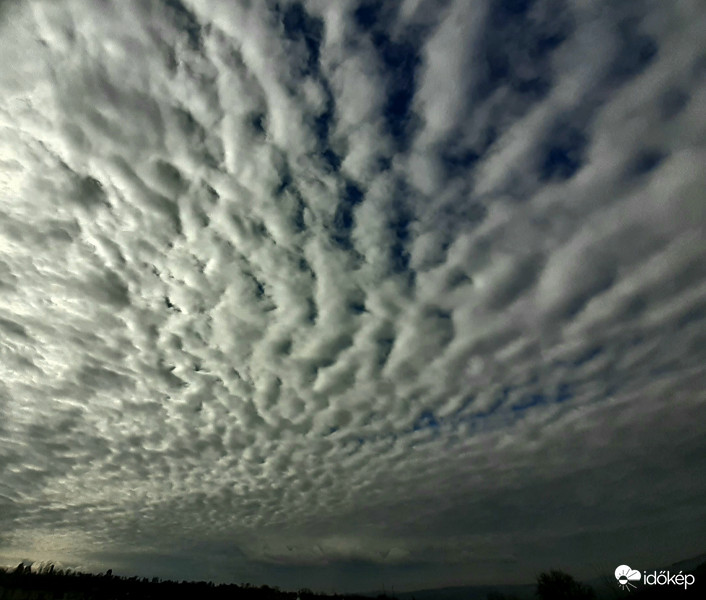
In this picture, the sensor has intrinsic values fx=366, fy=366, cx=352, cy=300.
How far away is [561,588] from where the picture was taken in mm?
65188

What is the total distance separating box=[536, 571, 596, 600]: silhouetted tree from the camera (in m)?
63.4

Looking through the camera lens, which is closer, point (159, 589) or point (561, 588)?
point (159, 589)

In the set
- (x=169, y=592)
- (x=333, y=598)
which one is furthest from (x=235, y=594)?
(x=333, y=598)

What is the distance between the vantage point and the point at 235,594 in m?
58.5

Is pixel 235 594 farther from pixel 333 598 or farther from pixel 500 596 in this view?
pixel 500 596

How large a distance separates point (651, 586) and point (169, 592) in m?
67.4

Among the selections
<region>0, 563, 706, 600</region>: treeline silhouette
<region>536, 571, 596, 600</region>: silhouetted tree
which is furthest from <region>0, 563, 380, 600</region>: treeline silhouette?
<region>536, 571, 596, 600</region>: silhouetted tree

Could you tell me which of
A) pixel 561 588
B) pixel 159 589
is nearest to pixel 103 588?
pixel 159 589

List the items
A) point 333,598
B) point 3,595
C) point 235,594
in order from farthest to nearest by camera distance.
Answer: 1. point 333,598
2. point 235,594
3. point 3,595

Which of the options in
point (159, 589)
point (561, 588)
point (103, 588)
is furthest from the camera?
point (561, 588)

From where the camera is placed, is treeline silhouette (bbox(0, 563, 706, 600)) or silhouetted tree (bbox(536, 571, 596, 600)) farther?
silhouetted tree (bbox(536, 571, 596, 600))

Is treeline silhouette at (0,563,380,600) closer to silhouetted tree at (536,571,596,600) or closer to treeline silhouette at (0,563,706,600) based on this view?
treeline silhouette at (0,563,706,600)

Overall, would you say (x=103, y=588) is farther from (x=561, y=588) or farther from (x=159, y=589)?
(x=561, y=588)

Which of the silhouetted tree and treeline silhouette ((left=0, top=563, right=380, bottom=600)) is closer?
treeline silhouette ((left=0, top=563, right=380, bottom=600))
